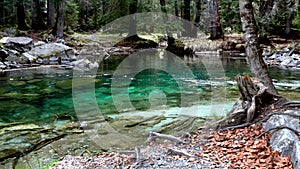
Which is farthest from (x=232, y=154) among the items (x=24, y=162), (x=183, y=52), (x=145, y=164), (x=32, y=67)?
(x=183, y=52)

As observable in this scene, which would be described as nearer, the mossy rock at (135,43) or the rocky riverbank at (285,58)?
the rocky riverbank at (285,58)

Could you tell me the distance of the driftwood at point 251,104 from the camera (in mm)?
4789

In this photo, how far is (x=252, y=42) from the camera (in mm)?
5422

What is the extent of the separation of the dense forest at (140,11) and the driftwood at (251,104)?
33.8ft

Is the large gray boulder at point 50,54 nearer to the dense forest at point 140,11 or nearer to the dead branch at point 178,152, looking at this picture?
the dense forest at point 140,11

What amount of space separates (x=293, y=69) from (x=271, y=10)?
23.5 feet

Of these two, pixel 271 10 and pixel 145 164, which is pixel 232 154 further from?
pixel 271 10

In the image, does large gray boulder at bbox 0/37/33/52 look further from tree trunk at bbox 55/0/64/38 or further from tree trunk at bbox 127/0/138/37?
tree trunk at bbox 127/0/138/37

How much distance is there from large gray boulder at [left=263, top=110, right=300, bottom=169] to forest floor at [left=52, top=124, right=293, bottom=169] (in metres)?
0.08

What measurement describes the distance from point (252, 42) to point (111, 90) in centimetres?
660

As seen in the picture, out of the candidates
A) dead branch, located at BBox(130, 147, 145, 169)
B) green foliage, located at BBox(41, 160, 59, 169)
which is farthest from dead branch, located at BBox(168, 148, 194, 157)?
green foliage, located at BBox(41, 160, 59, 169)

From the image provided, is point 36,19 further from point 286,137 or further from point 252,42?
point 286,137

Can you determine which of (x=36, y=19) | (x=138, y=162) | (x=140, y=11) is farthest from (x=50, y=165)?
(x=140, y=11)

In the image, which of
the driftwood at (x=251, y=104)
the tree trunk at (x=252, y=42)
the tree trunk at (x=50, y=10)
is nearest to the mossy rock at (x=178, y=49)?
the tree trunk at (x=50, y=10)
